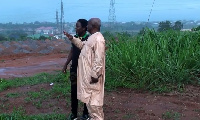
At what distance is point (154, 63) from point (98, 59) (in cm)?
306

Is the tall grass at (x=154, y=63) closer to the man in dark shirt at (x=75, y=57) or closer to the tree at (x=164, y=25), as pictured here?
the man in dark shirt at (x=75, y=57)

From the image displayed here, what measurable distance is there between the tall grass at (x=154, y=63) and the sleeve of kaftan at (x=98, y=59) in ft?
8.77

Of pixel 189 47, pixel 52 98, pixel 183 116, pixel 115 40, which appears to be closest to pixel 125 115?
pixel 183 116

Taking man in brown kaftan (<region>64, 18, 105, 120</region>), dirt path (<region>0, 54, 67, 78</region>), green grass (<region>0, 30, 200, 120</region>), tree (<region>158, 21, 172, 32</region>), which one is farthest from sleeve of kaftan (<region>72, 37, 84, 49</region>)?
tree (<region>158, 21, 172, 32</region>)

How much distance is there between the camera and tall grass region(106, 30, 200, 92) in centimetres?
702

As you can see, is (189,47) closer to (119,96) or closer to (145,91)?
(145,91)

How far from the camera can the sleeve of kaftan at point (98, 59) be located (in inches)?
173

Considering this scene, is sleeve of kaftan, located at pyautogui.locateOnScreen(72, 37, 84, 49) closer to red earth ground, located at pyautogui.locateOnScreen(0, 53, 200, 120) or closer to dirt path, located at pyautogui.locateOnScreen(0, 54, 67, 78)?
red earth ground, located at pyautogui.locateOnScreen(0, 53, 200, 120)

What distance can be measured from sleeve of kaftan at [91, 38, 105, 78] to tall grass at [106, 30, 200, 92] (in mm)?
2675

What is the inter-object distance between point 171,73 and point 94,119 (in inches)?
113

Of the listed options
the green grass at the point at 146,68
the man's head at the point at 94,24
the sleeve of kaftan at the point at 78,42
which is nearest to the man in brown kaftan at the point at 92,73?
the man's head at the point at 94,24

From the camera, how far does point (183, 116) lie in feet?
17.9

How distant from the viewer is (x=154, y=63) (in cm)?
723

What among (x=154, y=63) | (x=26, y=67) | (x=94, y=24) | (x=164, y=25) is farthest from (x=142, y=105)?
(x=26, y=67)
